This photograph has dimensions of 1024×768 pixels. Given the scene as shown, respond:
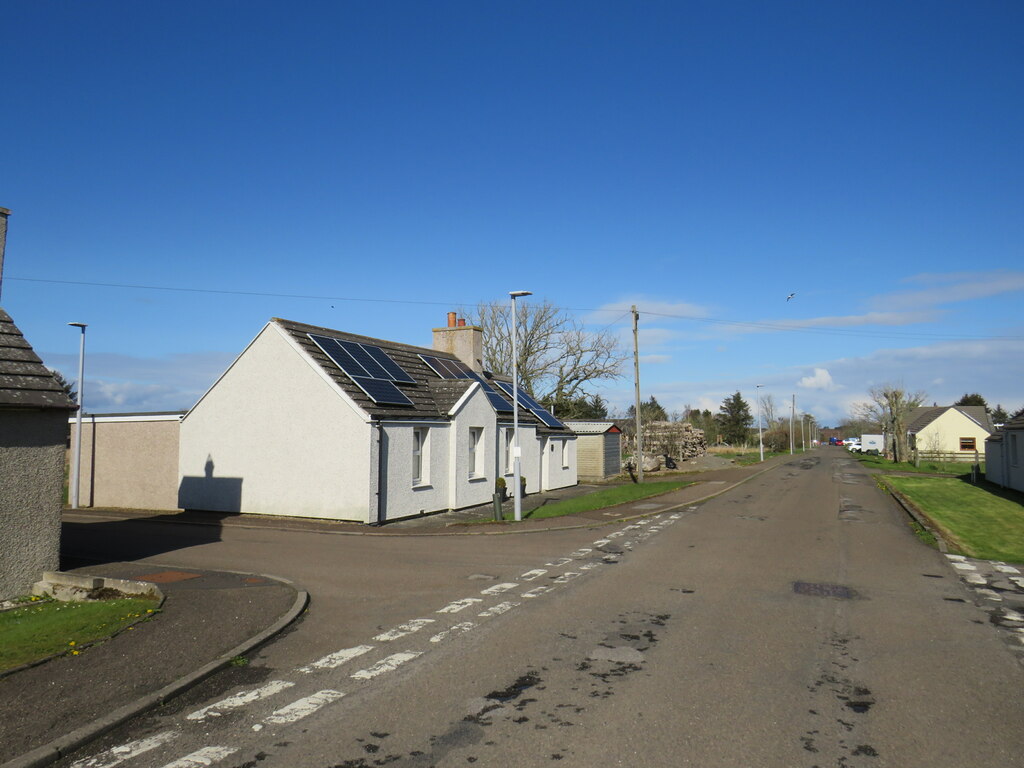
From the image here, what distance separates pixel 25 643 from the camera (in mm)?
7770

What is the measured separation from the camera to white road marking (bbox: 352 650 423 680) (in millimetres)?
6918

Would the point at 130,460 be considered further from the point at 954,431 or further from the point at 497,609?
the point at 954,431

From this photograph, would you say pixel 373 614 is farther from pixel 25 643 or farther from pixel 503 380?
pixel 503 380

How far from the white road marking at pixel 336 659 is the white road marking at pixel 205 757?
70.9 inches

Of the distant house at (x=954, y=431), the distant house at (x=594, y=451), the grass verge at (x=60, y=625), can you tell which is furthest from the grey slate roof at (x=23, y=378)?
the distant house at (x=954, y=431)

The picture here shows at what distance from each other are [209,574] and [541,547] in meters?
6.80

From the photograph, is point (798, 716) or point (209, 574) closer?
point (798, 716)

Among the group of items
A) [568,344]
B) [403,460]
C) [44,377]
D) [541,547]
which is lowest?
[541,547]

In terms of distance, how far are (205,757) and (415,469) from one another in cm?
1737

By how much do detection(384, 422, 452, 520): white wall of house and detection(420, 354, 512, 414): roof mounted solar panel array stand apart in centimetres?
405

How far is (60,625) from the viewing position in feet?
28.2

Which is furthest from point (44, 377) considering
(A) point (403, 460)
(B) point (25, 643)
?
(A) point (403, 460)

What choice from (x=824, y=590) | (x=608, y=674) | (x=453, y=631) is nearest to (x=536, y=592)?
(x=453, y=631)

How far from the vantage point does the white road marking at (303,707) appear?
19.1ft
